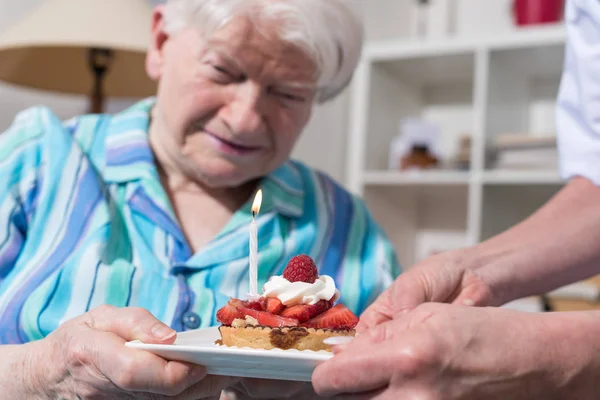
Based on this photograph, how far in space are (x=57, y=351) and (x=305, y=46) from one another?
71 centimetres

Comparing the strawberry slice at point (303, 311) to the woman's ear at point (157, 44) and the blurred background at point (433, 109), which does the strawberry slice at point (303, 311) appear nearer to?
the woman's ear at point (157, 44)

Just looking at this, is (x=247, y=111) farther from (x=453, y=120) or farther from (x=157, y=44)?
(x=453, y=120)

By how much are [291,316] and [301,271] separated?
72 millimetres

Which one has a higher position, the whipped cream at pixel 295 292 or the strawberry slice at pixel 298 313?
the whipped cream at pixel 295 292

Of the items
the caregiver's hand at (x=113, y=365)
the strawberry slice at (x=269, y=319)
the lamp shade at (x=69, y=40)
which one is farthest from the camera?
the lamp shade at (x=69, y=40)

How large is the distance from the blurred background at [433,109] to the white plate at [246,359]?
4.40 ft

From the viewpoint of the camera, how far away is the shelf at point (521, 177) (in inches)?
98.8

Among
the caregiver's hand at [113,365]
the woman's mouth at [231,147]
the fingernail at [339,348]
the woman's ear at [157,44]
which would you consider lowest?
the caregiver's hand at [113,365]

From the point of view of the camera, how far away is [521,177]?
2564mm

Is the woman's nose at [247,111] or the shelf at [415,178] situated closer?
the woman's nose at [247,111]

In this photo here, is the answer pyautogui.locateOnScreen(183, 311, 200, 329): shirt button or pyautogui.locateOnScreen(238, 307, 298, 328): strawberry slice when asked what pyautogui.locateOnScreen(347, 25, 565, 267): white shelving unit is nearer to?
pyautogui.locateOnScreen(183, 311, 200, 329): shirt button

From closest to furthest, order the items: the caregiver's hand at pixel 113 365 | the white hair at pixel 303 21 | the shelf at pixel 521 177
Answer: the caregiver's hand at pixel 113 365 < the white hair at pixel 303 21 < the shelf at pixel 521 177

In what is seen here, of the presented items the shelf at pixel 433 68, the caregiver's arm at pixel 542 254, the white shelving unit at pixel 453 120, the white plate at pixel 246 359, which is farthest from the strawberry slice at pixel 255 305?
the shelf at pixel 433 68

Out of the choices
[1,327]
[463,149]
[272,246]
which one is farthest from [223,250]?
[463,149]
